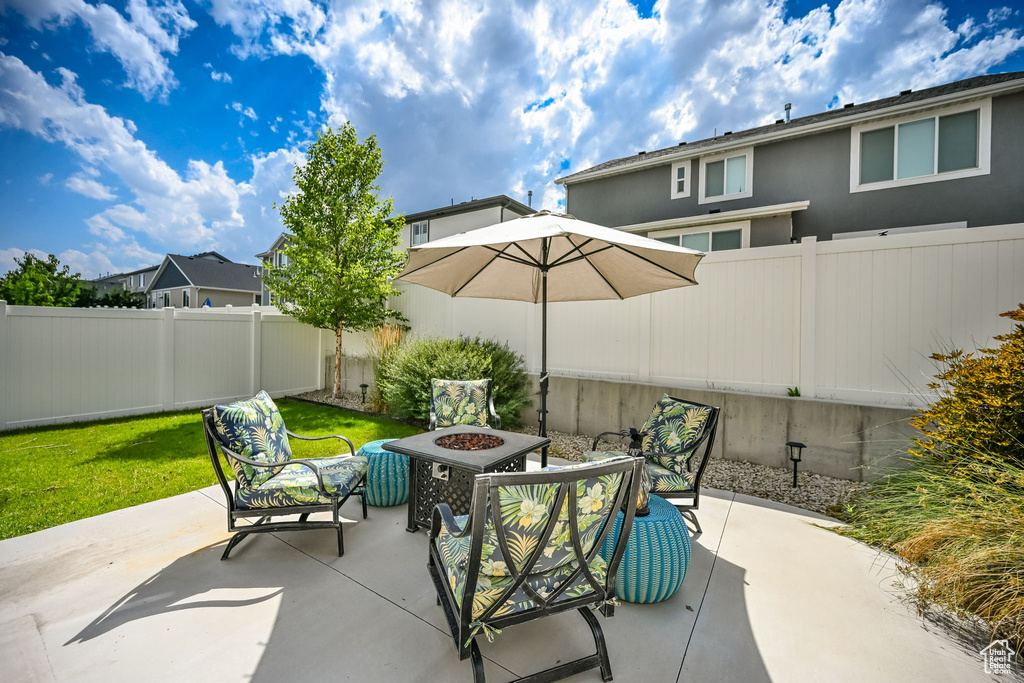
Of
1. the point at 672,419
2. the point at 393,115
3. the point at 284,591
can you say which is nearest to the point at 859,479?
the point at 672,419

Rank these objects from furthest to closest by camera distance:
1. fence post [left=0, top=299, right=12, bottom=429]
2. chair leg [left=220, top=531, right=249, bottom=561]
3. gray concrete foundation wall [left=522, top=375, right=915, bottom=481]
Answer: fence post [left=0, top=299, right=12, bottom=429], gray concrete foundation wall [left=522, top=375, right=915, bottom=481], chair leg [left=220, top=531, right=249, bottom=561]

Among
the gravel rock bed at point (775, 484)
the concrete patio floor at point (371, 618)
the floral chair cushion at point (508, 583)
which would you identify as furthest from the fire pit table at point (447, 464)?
the gravel rock bed at point (775, 484)

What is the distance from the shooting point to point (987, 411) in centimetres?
265

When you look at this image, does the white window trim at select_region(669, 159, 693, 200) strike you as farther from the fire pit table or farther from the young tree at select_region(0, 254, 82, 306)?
the young tree at select_region(0, 254, 82, 306)

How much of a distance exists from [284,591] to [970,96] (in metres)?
13.3

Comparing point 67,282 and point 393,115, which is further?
point 67,282

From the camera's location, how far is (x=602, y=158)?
13.5 meters

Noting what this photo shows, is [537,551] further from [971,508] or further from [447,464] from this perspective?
[971,508]

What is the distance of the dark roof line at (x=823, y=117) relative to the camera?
811 cm

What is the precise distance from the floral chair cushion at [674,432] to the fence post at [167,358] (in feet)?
24.4

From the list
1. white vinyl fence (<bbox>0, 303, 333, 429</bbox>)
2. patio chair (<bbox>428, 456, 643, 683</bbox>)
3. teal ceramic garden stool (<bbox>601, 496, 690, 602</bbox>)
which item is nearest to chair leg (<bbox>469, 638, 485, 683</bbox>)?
patio chair (<bbox>428, 456, 643, 683</bbox>)

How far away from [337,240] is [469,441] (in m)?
6.19

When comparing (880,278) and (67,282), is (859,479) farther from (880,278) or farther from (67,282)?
(67,282)

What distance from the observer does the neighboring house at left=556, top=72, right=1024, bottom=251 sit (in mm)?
7895
